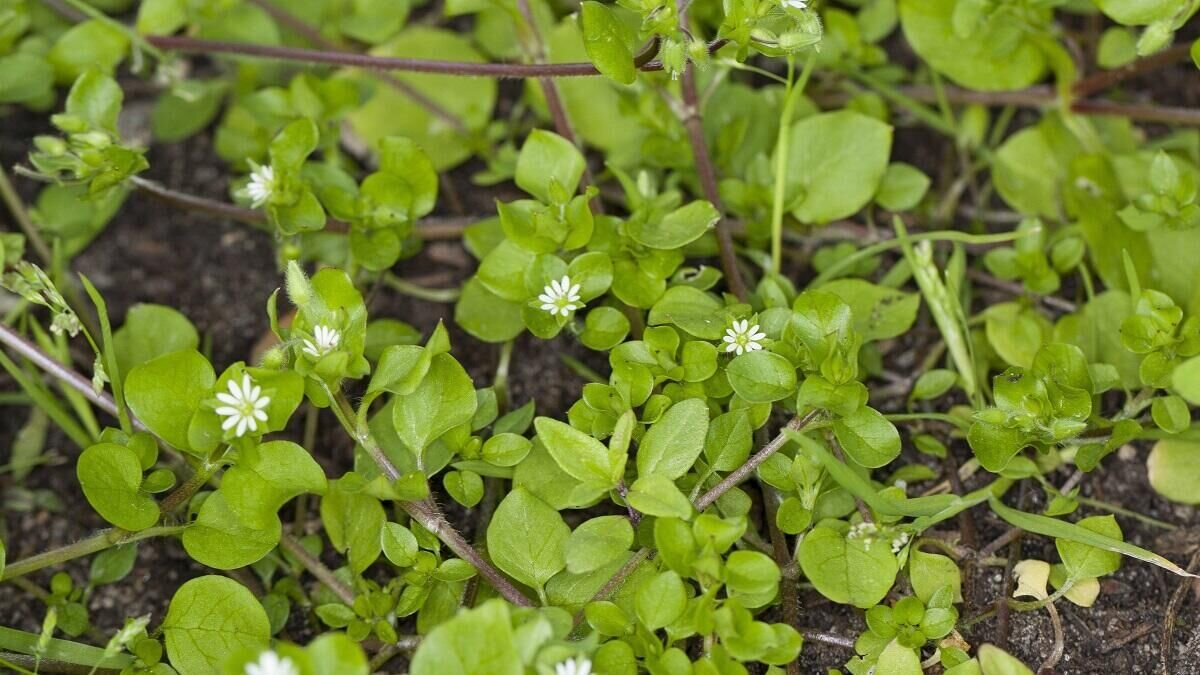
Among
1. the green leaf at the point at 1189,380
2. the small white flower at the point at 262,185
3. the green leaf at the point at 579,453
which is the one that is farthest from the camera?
the small white flower at the point at 262,185

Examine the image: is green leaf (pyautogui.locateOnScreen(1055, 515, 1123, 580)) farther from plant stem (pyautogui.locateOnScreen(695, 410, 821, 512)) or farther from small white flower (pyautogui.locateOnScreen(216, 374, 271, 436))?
small white flower (pyautogui.locateOnScreen(216, 374, 271, 436))

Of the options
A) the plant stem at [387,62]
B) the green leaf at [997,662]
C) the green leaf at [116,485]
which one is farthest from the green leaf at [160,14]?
the green leaf at [997,662]

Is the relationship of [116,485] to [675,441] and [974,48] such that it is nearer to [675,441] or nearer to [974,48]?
[675,441]

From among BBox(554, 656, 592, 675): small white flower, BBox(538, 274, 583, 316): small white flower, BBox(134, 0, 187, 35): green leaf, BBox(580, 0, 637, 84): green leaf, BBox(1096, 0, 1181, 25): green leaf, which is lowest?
BBox(554, 656, 592, 675): small white flower

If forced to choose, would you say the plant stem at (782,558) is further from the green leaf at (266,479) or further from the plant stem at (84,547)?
the plant stem at (84,547)

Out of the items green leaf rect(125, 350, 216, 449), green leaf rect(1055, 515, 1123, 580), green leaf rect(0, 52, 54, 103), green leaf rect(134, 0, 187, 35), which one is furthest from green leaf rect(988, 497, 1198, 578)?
green leaf rect(0, 52, 54, 103)

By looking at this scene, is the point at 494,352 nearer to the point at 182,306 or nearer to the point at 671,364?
the point at 671,364

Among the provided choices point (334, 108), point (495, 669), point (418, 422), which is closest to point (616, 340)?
point (418, 422)
